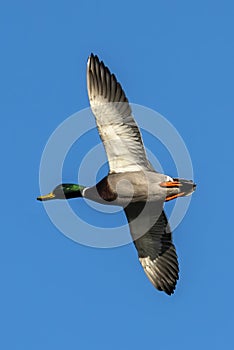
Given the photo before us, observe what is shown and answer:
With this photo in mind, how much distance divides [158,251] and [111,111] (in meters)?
3.33

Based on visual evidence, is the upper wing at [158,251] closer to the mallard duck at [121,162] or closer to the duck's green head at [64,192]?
the mallard duck at [121,162]

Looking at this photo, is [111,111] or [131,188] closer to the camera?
[111,111]

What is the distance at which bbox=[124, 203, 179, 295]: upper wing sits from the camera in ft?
67.2

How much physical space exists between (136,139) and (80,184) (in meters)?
1.87

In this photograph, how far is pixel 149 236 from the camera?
20797 mm

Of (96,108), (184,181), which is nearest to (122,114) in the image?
(96,108)

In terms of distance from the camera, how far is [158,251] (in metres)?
20.8

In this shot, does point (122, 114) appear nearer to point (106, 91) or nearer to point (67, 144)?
point (106, 91)

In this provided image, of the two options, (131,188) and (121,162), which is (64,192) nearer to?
(121,162)

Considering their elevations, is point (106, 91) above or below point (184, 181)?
above

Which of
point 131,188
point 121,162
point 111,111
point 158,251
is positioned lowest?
point 158,251

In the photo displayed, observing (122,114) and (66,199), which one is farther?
(66,199)

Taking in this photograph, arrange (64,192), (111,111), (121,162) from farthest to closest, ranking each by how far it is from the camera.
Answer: (64,192)
(121,162)
(111,111)

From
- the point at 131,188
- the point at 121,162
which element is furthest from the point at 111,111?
the point at 131,188
